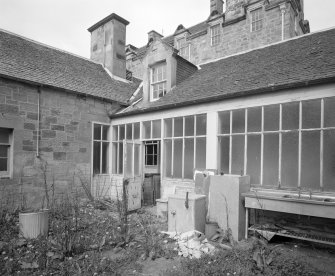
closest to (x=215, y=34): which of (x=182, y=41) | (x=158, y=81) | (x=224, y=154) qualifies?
(x=182, y=41)

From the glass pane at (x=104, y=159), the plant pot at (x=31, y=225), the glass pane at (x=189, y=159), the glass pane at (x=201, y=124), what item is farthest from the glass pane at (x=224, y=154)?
the glass pane at (x=104, y=159)

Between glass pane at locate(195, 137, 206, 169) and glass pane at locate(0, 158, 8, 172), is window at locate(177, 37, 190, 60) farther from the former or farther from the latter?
glass pane at locate(0, 158, 8, 172)

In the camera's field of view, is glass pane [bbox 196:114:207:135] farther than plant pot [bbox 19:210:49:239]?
Yes

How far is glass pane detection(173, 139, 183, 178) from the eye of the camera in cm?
874

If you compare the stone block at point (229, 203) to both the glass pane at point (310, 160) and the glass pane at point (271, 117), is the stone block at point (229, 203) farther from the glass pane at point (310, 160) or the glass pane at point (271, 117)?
the glass pane at point (271, 117)

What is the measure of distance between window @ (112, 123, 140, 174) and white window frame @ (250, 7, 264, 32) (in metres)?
12.0

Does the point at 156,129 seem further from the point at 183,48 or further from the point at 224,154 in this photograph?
the point at 183,48

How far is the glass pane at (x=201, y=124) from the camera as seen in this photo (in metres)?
8.13

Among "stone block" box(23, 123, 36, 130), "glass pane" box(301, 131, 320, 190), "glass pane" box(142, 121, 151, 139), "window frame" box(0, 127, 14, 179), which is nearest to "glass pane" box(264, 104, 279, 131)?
"glass pane" box(301, 131, 320, 190)

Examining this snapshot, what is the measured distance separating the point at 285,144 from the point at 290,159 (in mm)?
410

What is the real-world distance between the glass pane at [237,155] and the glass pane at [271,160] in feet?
2.26

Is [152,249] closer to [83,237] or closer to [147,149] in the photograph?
[83,237]

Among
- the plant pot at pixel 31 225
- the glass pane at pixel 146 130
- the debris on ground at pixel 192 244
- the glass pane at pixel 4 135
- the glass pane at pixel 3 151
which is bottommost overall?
the debris on ground at pixel 192 244

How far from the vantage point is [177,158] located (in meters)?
8.83
